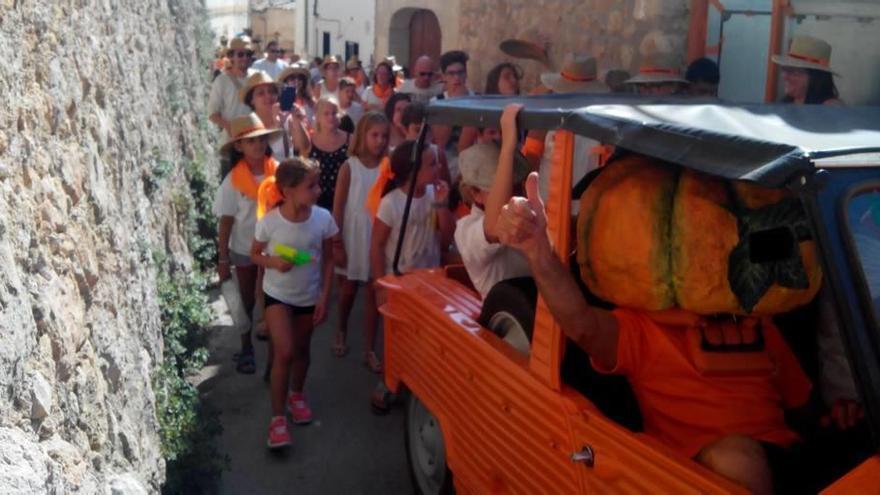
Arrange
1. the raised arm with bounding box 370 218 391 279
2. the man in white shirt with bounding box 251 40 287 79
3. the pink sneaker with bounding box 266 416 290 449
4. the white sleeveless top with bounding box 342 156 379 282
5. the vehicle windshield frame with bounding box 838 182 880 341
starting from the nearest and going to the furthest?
the vehicle windshield frame with bounding box 838 182 880 341 → the pink sneaker with bounding box 266 416 290 449 → the raised arm with bounding box 370 218 391 279 → the white sleeveless top with bounding box 342 156 379 282 → the man in white shirt with bounding box 251 40 287 79

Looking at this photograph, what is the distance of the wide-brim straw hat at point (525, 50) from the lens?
861 centimetres

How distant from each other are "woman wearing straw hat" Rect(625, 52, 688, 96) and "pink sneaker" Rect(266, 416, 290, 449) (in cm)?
266

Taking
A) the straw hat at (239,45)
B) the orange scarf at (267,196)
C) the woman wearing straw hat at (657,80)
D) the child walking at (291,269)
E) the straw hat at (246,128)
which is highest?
the straw hat at (239,45)

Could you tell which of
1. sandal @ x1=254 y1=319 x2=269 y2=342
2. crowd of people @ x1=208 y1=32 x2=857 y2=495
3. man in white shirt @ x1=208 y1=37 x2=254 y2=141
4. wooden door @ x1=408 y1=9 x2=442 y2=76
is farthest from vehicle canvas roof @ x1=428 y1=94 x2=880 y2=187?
wooden door @ x1=408 y1=9 x2=442 y2=76

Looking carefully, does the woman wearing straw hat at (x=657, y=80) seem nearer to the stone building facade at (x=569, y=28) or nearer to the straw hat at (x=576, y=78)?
the straw hat at (x=576, y=78)

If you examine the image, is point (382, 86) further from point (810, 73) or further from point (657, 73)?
→ point (810, 73)

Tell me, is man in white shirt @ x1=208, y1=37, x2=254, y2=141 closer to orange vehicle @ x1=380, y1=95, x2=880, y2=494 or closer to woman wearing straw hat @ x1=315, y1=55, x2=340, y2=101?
woman wearing straw hat @ x1=315, y1=55, x2=340, y2=101

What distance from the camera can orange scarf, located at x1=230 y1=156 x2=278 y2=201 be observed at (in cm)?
568

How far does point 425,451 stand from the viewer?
4109mm

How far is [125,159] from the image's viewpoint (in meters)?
4.48

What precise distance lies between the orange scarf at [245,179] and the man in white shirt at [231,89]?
275 cm

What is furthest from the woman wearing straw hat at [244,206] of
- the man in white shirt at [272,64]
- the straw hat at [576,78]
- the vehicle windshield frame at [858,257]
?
the man in white shirt at [272,64]

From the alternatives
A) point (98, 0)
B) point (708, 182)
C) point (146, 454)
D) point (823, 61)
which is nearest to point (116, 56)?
point (98, 0)

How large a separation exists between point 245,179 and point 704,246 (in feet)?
12.7
